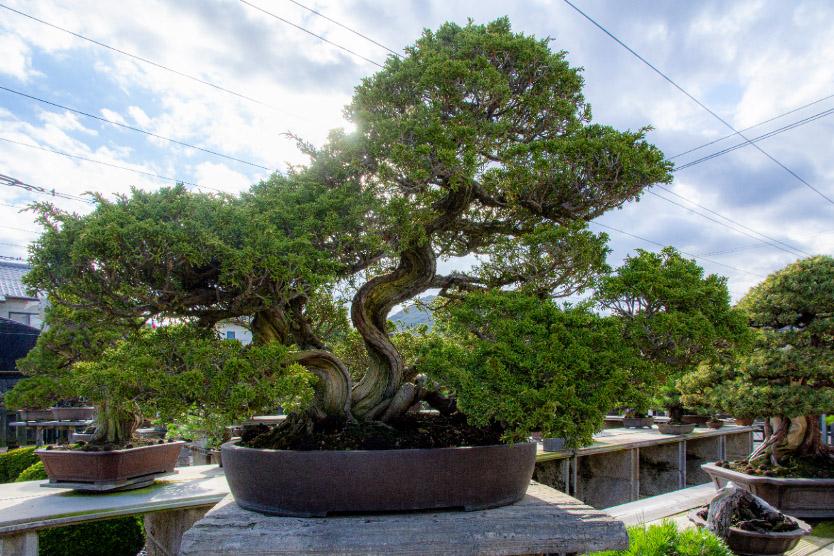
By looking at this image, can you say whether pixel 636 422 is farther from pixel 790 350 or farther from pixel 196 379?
pixel 196 379

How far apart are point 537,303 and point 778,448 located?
281 centimetres

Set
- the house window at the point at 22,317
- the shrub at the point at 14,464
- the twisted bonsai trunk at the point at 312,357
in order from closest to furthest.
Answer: the twisted bonsai trunk at the point at 312,357
the shrub at the point at 14,464
the house window at the point at 22,317

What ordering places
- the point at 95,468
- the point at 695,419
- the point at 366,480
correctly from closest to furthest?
the point at 366,480, the point at 95,468, the point at 695,419

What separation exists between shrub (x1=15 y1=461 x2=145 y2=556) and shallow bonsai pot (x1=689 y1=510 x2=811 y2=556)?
3461 mm

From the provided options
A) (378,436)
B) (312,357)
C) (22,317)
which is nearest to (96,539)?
(312,357)

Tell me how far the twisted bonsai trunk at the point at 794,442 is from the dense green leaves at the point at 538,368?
2.50 metres

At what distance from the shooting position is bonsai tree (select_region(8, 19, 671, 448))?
1.80m

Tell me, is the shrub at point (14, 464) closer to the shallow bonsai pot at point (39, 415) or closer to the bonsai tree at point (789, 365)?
the shallow bonsai pot at point (39, 415)

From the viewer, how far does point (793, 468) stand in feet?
11.4

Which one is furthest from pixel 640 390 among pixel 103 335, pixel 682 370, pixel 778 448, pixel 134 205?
pixel 103 335

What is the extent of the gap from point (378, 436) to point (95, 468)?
1886mm

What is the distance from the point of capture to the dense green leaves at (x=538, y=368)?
5.99 ft

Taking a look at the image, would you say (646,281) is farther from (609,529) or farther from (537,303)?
(609,529)

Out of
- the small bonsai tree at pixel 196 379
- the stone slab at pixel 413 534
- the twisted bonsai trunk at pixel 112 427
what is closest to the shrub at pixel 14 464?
the twisted bonsai trunk at pixel 112 427
